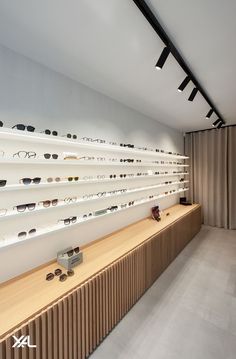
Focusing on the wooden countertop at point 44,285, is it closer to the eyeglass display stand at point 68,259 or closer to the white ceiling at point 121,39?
the eyeglass display stand at point 68,259

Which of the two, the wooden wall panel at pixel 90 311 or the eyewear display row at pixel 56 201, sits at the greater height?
the eyewear display row at pixel 56 201

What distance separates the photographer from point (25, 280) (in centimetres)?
160

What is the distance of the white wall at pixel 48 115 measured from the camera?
63.2 inches

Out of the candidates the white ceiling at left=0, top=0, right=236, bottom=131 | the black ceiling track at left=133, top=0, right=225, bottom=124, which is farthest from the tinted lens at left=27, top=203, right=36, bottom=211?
the black ceiling track at left=133, top=0, right=225, bottom=124

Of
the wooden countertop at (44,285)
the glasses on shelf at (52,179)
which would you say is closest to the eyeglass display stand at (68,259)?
the wooden countertop at (44,285)

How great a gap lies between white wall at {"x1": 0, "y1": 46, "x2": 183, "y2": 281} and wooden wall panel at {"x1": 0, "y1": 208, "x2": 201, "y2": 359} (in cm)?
55

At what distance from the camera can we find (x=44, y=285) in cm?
154

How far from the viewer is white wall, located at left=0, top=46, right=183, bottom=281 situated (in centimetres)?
161

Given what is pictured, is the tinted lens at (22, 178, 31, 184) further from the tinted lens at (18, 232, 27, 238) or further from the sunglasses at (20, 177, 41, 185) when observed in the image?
the tinted lens at (18, 232, 27, 238)

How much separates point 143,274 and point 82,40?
2.62m

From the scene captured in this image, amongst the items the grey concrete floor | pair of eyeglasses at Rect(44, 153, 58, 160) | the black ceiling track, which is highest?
the black ceiling track

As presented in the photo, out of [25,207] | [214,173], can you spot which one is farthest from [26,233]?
[214,173]

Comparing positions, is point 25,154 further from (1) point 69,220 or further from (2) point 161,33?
(2) point 161,33

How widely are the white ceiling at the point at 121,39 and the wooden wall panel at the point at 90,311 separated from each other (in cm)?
206
